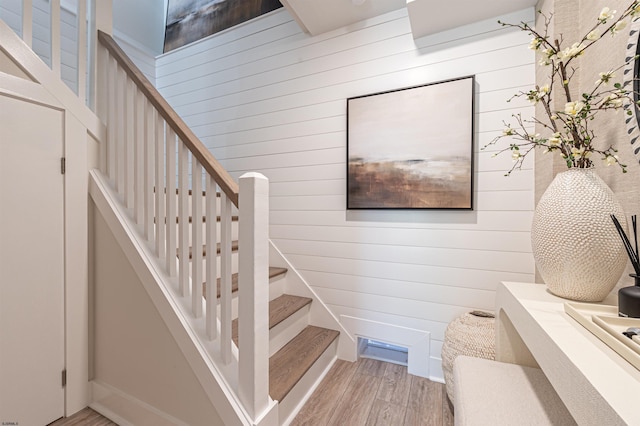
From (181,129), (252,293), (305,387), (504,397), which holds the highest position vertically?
(181,129)

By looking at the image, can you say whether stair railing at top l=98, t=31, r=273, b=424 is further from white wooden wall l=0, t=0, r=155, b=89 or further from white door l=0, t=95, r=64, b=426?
white wooden wall l=0, t=0, r=155, b=89

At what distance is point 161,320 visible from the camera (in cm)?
132

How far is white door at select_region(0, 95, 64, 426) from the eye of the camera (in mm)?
1291

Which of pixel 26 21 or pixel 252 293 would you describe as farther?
pixel 26 21

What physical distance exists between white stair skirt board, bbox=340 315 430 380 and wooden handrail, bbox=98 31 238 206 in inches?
57.0

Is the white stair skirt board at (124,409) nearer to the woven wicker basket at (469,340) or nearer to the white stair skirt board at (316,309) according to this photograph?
the white stair skirt board at (316,309)

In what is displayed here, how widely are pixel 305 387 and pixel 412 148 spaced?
170 centimetres

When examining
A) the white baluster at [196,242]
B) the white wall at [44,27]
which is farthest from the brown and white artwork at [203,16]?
the white baluster at [196,242]

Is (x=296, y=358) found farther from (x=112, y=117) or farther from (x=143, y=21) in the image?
(x=143, y=21)

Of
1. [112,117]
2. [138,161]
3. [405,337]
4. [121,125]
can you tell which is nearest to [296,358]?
[405,337]

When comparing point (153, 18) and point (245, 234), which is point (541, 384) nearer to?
point (245, 234)

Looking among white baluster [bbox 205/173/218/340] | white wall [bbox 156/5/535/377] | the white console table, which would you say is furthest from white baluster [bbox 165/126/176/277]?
the white console table

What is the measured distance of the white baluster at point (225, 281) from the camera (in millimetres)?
1169

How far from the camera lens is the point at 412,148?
1853 millimetres
